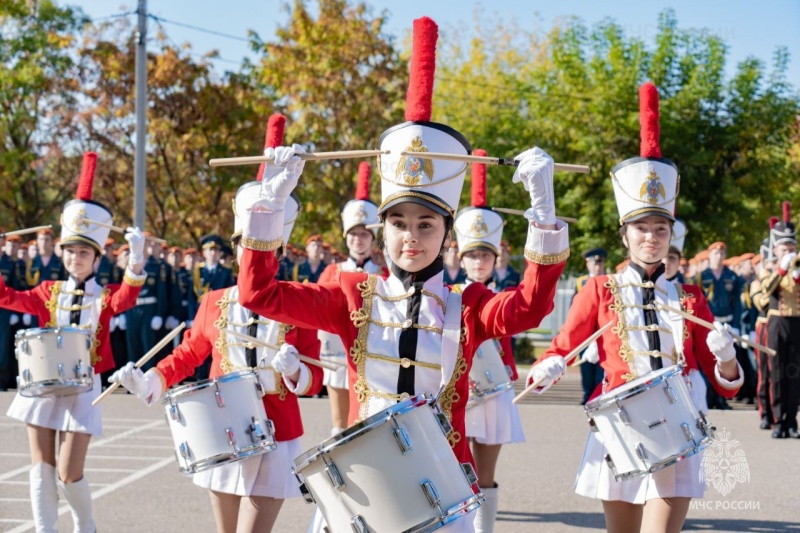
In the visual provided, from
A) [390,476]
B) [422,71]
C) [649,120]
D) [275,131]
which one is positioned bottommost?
[390,476]

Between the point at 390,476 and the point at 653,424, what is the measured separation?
1.90 meters

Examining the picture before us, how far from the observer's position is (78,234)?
726 cm

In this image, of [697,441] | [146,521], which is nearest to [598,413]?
[697,441]

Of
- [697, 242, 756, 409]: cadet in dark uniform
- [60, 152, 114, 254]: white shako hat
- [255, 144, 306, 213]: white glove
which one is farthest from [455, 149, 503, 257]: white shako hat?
[697, 242, 756, 409]: cadet in dark uniform

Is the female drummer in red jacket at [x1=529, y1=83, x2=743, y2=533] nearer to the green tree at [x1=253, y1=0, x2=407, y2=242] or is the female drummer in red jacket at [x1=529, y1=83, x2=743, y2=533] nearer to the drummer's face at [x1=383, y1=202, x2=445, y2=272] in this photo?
the drummer's face at [x1=383, y1=202, x2=445, y2=272]

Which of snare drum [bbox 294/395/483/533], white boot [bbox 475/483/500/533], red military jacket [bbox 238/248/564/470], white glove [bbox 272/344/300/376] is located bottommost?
white boot [bbox 475/483/500/533]

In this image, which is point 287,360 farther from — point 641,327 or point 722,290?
point 722,290

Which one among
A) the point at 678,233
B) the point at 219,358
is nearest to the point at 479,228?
the point at 678,233

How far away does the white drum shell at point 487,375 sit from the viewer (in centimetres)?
730

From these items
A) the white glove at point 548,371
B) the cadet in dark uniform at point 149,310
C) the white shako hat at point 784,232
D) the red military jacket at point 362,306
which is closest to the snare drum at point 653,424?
the white glove at point 548,371

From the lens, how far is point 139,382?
5148 mm

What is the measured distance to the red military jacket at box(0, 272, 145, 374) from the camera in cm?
704

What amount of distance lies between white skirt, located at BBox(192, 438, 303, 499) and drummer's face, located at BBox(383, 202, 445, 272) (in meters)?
1.78

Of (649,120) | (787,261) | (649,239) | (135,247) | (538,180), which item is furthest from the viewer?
(787,261)
